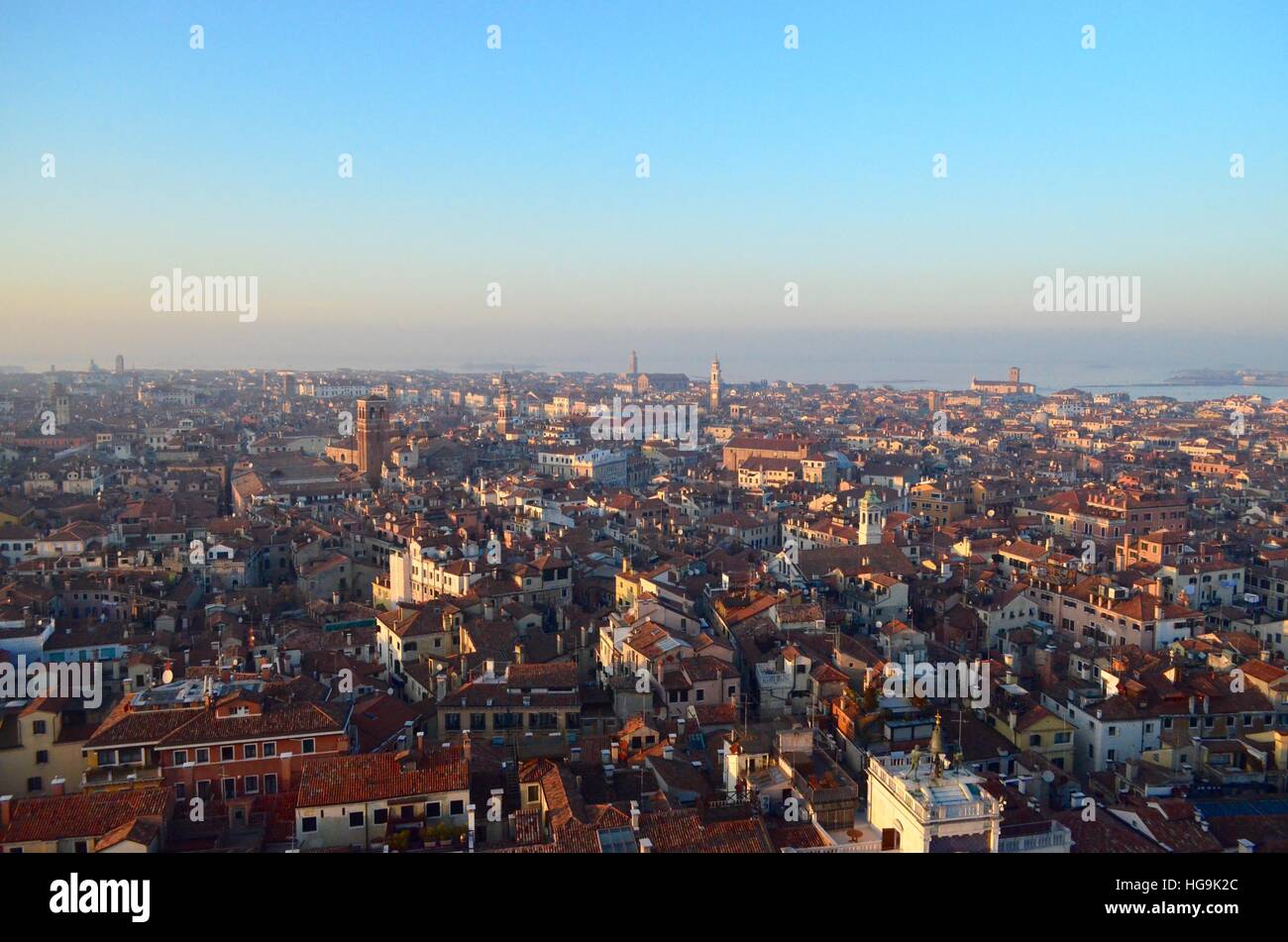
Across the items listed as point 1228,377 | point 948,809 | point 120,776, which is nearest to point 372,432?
point 120,776

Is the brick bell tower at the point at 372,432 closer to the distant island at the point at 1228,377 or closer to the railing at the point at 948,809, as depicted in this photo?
the railing at the point at 948,809

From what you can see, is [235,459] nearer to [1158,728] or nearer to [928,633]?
[928,633]

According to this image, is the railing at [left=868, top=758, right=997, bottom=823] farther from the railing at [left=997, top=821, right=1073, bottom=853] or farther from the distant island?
the distant island

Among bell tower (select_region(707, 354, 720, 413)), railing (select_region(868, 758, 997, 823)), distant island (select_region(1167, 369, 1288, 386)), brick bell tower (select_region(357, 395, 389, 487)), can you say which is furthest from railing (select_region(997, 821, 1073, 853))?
distant island (select_region(1167, 369, 1288, 386))

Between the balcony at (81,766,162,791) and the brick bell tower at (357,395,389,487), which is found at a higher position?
the brick bell tower at (357,395,389,487)

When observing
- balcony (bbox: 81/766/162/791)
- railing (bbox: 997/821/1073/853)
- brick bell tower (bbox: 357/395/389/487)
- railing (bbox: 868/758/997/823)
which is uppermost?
brick bell tower (bbox: 357/395/389/487)

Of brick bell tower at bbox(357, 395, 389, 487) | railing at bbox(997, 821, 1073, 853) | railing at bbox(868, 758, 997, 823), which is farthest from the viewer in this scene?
brick bell tower at bbox(357, 395, 389, 487)

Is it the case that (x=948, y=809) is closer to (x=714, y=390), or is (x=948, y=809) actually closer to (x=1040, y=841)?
(x=1040, y=841)

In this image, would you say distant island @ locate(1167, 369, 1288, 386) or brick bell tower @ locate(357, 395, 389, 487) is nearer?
brick bell tower @ locate(357, 395, 389, 487)
